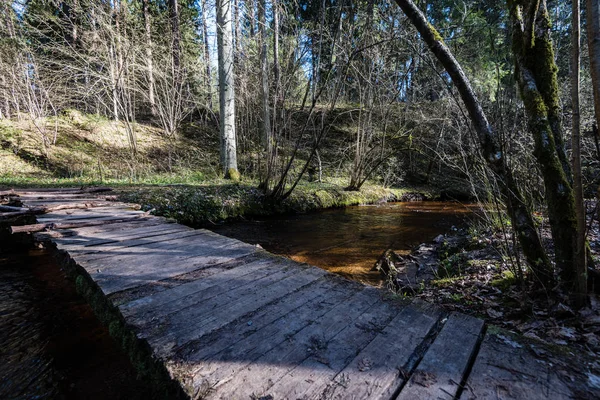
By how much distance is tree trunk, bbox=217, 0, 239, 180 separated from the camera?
8828 millimetres

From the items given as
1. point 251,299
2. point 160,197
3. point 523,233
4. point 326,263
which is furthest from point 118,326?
point 160,197

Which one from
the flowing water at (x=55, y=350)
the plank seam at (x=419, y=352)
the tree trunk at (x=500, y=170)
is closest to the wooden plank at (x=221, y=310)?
the plank seam at (x=419, y=352)

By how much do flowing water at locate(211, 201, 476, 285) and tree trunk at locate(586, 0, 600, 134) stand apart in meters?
3.00

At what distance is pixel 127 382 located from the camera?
88.7 inches

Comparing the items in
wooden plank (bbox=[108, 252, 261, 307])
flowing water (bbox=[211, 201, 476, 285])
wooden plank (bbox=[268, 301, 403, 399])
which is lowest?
flowing water (bbox=[211, 201, 476, 285])

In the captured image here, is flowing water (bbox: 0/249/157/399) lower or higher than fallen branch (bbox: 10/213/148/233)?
lower

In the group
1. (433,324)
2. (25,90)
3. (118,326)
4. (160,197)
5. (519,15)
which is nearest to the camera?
(433,324)

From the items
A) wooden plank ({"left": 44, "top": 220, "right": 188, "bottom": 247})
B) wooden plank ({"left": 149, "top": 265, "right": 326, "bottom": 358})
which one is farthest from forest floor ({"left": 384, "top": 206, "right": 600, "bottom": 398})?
wooden plank ({"left": 44, "top": 220, "right": 188, "bottom": 247})

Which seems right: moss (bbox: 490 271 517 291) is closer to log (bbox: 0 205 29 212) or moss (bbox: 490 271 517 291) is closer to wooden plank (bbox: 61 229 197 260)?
wooden plank (bbox: 61 229 197 260)

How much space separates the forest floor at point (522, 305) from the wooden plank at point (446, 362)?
22cm

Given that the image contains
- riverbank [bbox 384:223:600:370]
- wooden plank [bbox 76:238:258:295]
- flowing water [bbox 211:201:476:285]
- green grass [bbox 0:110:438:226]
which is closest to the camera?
riverbank [bbox 384:223:600:370]

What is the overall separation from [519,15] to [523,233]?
6.15ft

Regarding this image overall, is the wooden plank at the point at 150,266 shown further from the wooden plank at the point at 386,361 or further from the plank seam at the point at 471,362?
the plank seam at the point at 471,362

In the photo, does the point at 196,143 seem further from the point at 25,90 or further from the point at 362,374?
the point at 362,374
